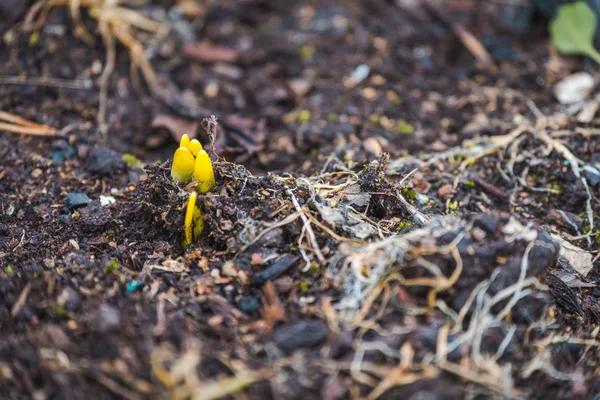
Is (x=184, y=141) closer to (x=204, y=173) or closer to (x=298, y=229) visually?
(x=204, y=173)

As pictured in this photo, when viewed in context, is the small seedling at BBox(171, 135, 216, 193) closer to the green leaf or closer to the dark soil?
the dark soil

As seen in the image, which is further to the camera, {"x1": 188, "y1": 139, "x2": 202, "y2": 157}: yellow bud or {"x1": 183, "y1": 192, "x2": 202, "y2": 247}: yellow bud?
{"x1": 188, "y1": 139, "x2": 202, "y2": 157}: yellow bud

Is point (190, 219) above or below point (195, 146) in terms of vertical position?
below

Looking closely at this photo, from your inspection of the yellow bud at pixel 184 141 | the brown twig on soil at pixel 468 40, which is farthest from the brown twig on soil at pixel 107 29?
the brown twig on soil at pixel 468 40

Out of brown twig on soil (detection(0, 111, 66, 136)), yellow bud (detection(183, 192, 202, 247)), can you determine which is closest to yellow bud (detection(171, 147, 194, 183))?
yellow bud (detection(183, 192, 202, 247))

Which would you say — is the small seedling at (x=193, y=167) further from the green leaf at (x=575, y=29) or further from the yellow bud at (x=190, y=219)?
the green leaf at (x=575, y=29)

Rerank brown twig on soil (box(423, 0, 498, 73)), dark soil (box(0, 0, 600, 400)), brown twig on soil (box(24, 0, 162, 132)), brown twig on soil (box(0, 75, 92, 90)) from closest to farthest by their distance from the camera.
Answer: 1. dark soil (box(0, 0, 600, 400))
2. brown twig on soil (box(0, 75, 92, 90))
3. brown twig on soil (box(24, 0, 162, 132))
4. brown twig on soil (box(423, 0, 498, 73))

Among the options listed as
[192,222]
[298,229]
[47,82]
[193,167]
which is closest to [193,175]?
[193,167]
